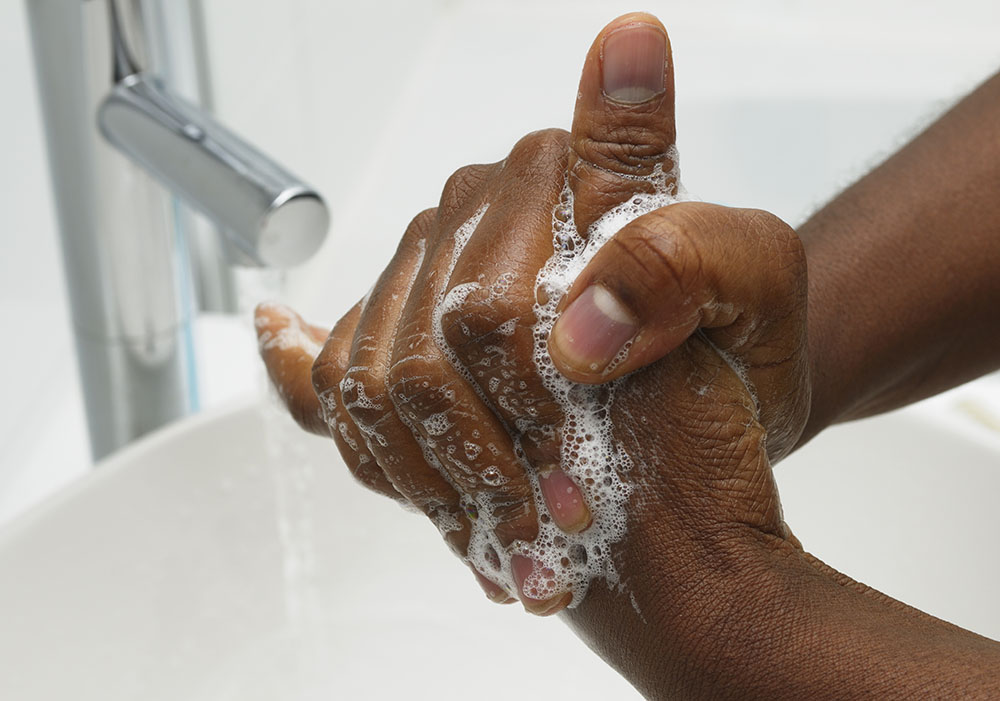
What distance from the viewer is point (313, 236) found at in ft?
1.53

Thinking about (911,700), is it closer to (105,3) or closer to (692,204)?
(692,204)

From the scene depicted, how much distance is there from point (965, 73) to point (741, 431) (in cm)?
130

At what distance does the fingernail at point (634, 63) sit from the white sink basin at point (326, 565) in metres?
0.34

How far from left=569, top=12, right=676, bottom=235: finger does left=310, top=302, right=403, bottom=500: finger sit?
0.10m

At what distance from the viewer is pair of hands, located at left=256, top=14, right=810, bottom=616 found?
0.30 meters

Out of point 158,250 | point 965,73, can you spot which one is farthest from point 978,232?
point 965,73

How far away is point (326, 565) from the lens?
0.63 m

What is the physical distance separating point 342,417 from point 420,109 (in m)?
0.96

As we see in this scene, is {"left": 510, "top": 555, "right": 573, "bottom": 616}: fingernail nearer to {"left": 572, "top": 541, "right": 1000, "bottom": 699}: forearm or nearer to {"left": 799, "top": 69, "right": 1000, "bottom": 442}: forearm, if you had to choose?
{"left": 572, "top": 541, "right": 1000, "bottom": 699}: forearm

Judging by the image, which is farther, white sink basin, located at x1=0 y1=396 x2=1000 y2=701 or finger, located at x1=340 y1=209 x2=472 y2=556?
white sink basin, located at x1=0 y1=396 x2=1000 y2=701

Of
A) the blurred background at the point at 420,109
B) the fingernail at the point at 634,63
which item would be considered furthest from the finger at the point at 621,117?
the blurred background at the point at 420,109

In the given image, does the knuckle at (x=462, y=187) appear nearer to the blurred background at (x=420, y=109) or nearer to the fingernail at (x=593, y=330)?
the fingernail at (x=593, y=330)

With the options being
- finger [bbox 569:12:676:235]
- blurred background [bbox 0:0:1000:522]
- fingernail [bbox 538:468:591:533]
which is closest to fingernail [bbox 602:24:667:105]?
finger [bbox 569:12:676:235]

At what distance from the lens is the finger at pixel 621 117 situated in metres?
0.30
